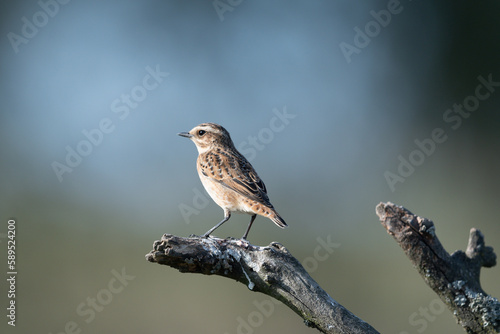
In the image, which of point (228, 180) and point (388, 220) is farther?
point (228, 180)

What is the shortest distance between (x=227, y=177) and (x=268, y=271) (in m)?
2.52

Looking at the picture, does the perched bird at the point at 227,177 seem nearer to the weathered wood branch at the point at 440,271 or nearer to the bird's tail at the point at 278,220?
the bird's tail at the point at 278,220

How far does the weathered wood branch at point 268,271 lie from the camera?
2.92 m

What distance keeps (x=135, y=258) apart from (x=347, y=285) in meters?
3.88

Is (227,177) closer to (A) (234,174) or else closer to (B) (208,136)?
(A) (234,174)

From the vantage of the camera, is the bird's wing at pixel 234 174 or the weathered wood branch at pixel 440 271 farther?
the bird's wing at pixel 234 174

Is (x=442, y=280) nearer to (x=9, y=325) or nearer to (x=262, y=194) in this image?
(x=262, y=194)

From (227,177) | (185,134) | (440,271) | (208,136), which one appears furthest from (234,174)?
(440,271)

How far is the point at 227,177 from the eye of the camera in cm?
550

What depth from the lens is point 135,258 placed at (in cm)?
858

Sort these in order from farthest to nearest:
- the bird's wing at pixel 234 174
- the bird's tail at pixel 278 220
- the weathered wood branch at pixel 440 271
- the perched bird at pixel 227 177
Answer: the bird's wing at pixel 234 174 < the perched bird at pixel 227 177 < the bird's tail at pixel 278 220 < the weathered wood branch at pixel 440 271

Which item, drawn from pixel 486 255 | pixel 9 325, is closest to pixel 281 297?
pixel 486 255

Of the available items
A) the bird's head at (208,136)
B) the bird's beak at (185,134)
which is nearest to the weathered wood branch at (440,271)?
the bird's head at (208,136)

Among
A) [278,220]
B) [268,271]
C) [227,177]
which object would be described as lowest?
[268,271]
